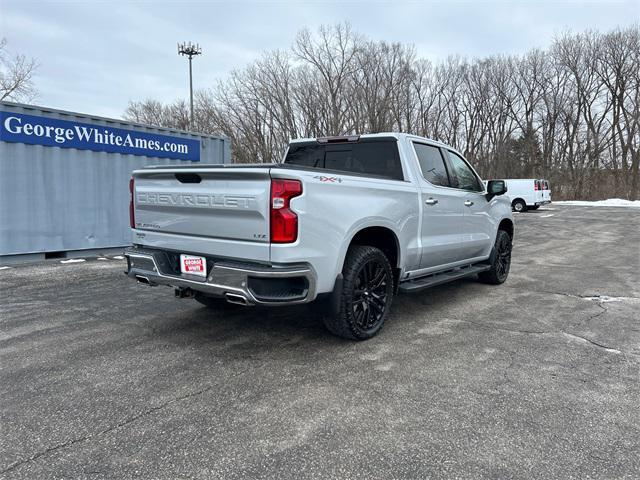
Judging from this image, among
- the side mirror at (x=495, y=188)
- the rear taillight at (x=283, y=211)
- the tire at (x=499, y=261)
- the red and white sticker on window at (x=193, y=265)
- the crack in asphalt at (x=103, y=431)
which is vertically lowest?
the crack in asphalt at (x=103, y=431)

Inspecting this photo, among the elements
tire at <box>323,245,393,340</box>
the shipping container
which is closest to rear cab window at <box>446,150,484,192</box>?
tire at <box>323,245,393,340</box>

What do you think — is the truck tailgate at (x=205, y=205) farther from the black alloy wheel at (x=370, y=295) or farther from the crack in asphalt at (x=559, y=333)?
the crack in asphalt at (x=559, y=333)

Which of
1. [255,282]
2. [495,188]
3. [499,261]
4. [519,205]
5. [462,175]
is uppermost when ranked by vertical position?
[462,175]

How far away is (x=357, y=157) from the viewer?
4938 mm

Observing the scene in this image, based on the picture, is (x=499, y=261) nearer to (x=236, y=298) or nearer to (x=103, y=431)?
(x=236, y=298)

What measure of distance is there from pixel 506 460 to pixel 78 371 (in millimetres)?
3030

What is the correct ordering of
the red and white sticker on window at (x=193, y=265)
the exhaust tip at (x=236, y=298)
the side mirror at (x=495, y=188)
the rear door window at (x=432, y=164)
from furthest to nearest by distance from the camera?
the side mirror at (x=495, y=188), the rear door window at (x=432, y=164), the red and white sticker on window at (x=193, y=265), the exhaust tip at (x=236, y=298)

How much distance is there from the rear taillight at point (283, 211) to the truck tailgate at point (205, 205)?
0.05m

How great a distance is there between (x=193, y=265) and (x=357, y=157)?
224 centimetres

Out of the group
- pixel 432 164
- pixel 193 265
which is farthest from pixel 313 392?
pixel 432 164

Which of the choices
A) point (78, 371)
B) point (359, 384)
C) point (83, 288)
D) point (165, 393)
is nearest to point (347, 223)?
point (359, 384)

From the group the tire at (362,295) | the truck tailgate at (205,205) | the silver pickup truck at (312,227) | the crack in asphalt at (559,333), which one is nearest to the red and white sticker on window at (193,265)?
the silver pickup truck at (312,227)

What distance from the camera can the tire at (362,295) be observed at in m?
3.77

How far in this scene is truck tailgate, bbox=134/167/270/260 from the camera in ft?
10.7
